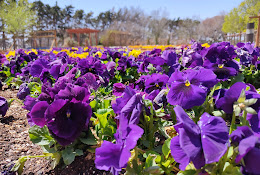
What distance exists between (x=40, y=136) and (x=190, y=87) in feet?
3.06

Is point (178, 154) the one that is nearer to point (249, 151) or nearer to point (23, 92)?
point (249, 151)

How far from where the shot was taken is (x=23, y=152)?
1.70 m

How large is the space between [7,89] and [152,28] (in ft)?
156

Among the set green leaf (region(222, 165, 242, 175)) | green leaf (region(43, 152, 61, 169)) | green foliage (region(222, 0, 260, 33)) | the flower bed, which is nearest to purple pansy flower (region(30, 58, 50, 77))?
the flower bed

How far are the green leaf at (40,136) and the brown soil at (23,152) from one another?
0.17m

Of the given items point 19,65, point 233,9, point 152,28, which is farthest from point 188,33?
point 19,65

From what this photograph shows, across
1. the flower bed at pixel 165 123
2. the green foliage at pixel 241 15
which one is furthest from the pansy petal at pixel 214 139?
A: the green foliage at pixel 241 15

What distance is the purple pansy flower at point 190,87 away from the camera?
962mm

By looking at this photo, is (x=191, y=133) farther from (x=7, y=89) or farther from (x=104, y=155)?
(x=7, y=89)

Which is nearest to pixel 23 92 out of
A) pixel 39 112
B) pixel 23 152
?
pixel 23 152

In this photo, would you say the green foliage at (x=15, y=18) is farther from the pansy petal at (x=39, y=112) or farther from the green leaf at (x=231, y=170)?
the green leaf at (x=231, y=170)

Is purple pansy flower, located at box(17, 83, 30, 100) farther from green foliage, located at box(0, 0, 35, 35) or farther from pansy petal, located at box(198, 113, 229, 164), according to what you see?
green foliage, located at box(0, 0, 35, 35)

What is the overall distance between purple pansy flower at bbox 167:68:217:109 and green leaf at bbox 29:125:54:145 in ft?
2.56

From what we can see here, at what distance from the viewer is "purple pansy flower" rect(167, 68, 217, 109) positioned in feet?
3.16
